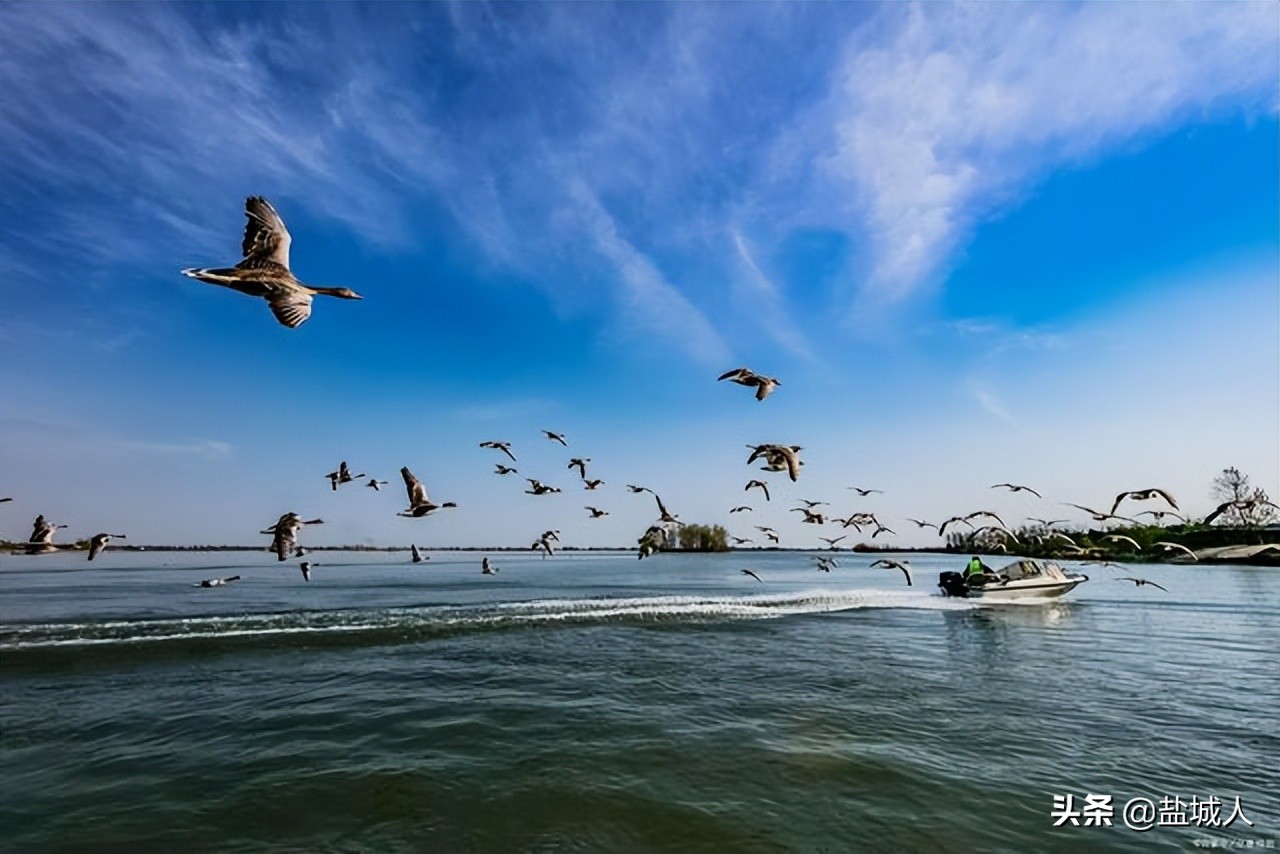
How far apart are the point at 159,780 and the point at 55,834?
1.80 metres

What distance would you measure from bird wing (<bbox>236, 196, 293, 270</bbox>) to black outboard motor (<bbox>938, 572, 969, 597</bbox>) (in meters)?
43.2

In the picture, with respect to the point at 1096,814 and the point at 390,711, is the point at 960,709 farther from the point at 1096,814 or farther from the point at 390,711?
the point at 390,711

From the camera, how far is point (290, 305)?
29.1 feet

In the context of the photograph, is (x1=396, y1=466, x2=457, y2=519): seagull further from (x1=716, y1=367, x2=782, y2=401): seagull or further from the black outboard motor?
the black outboard motor

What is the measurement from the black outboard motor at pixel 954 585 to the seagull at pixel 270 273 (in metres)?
42.8

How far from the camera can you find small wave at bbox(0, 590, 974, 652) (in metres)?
23.5

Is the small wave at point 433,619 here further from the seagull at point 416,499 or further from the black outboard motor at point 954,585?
the seagull at point 416,499

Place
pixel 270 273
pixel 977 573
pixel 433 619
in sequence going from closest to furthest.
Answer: pixel 270 273, pixel 433 619, pixel 977 573

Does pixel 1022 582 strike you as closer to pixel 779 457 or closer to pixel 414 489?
pixel 779 457

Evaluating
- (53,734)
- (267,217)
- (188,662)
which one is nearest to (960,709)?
(267,217)

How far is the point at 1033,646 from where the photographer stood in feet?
76.4

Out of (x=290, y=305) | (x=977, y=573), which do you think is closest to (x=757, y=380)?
(x=290, y=305)

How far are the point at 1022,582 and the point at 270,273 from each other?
43701 mm

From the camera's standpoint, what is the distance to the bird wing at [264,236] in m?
9.09
